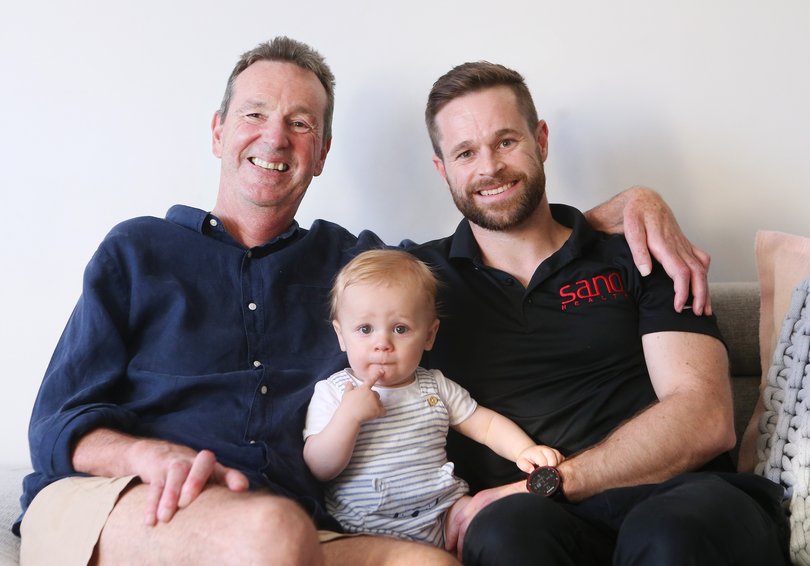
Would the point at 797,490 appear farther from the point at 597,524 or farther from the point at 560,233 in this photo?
the point at 560,233

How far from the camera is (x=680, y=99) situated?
2.46 metres

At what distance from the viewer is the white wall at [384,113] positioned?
234 centimetres

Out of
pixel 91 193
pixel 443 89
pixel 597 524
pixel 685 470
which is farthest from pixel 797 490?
pixel 91 193

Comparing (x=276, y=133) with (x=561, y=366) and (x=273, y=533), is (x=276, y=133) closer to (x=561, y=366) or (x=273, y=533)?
(x=561, y=366)

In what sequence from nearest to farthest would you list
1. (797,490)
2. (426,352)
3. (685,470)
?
1. (797,490)
2. (685,470)
3. (426,352)

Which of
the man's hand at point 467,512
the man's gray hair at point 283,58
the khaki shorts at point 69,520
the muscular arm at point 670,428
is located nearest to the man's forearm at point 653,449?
the muscular arm at point 670,428

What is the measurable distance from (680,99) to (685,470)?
1.24 metres

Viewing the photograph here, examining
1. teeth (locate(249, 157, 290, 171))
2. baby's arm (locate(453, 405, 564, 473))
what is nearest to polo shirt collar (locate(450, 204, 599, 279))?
baby's arm (locate(453, 405, 564, 473))

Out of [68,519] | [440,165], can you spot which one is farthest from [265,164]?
[68,519]

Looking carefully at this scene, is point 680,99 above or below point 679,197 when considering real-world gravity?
above

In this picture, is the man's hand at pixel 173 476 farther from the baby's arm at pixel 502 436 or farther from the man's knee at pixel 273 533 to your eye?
the baby's arm at pixel 502 436

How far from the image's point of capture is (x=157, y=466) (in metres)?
1.45

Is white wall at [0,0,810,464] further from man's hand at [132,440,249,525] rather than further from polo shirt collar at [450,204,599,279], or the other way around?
man's hand at [132,440,249,525]

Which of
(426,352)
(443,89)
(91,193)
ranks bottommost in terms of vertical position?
(426,352)
